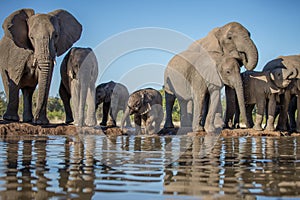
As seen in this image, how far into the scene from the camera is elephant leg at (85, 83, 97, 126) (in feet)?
38.3

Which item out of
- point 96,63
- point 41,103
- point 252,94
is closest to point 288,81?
point 252,94

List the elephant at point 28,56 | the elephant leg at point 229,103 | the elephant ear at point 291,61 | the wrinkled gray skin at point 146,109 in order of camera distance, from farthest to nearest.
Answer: the elephant ear at point 291,61 < the elephant leg at point 229,103 < the wrinkled gray skin at point 146,109 < the elephant at point 28,56

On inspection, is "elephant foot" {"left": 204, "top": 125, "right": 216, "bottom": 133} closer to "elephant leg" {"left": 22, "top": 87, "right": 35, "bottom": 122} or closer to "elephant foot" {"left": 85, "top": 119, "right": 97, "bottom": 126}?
"elephant foot" {"left": 85, "top": 119, "right": 97, "bottom": 126}

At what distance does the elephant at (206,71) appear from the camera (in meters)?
12.1

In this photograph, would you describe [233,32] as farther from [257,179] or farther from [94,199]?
[94,199]

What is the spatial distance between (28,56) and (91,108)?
2090mm

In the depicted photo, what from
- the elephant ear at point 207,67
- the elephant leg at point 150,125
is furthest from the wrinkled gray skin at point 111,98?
the elephant ear at point 207,67

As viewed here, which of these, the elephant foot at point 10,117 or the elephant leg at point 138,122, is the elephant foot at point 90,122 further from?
the elephant foot at point 10,117

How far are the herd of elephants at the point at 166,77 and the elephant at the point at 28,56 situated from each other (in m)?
0.02

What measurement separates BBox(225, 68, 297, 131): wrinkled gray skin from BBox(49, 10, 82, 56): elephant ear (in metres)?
4.89

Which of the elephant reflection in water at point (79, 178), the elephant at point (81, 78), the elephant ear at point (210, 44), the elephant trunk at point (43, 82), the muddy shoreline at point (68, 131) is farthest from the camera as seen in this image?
the elephant ear at point (210, 44)

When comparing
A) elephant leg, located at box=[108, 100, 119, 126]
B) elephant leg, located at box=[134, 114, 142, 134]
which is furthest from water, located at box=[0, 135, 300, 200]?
elephant leg, located at box=[108, 100, 119, 126]

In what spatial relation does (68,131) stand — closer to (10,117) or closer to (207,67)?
(10,117)

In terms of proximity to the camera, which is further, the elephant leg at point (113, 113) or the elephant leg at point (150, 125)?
the elephant leg at point (113, 113)
